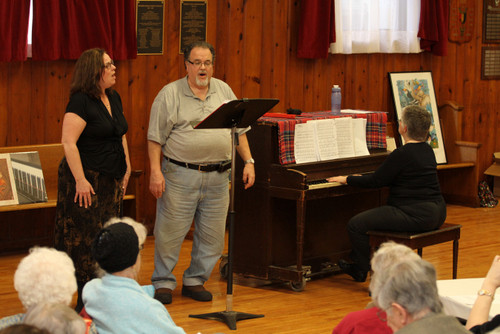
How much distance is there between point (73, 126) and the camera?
4281 millimetres

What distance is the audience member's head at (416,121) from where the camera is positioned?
4973 millimetres

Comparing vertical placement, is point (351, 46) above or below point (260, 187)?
above

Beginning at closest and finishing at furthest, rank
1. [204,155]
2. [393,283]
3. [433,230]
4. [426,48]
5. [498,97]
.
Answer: [393,283], [204,155], [433,230], [426,48], [498,97]

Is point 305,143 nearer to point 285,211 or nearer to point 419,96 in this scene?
point 285,211

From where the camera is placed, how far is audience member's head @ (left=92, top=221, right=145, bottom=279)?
2.67m

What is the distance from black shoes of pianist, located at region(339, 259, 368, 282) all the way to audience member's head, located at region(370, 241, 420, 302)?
2731 millimetres

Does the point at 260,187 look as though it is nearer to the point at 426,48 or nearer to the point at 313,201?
the point at 313,201

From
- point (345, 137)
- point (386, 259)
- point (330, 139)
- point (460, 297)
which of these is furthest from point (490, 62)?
point (386, 259)

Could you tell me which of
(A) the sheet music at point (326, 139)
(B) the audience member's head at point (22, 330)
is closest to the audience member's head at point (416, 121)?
(A) the sheet music at point (326, 139)

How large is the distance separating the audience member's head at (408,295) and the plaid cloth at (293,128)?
2813mm

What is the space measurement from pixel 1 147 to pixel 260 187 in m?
2.05

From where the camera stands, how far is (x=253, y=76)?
7.09 metres

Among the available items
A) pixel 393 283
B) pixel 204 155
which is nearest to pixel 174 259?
pixel 204 155

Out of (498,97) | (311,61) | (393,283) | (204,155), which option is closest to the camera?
(393,283)
